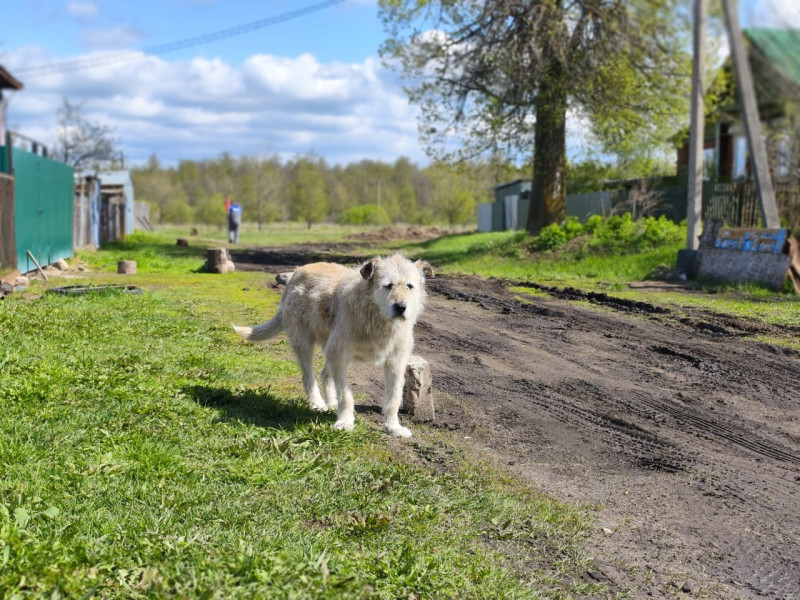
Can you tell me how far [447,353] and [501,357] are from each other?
66 centimetres

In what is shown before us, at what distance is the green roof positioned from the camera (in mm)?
4577

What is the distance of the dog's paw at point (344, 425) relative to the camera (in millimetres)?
6512

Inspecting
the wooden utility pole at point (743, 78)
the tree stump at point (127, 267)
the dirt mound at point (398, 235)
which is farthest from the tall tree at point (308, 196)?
the wooden utility pole at point (743, 78)

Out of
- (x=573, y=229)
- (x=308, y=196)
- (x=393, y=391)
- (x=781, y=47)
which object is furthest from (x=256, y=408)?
(x=308, y=196)

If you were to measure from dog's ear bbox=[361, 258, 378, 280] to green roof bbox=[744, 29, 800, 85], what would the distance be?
3.14m

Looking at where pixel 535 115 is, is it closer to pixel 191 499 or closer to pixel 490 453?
pixel 490 453

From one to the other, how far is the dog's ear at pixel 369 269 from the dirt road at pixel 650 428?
1500mm

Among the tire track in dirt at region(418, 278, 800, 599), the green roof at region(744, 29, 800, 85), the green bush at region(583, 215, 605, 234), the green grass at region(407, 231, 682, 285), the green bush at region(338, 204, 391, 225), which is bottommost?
the tire track in dirt at region(418, 278, 800, 599)

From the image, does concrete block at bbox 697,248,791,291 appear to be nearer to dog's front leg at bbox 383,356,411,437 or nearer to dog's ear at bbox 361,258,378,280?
dog's front leg at bbox 383,356,411,437

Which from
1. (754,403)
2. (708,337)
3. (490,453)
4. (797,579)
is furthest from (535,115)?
(797,579)

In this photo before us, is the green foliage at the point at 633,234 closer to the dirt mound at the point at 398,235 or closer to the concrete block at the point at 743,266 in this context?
the concrete block at the point at 743,266

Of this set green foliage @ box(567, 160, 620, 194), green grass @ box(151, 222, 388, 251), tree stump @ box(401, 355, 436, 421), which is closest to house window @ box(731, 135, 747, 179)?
green foliage @ box(567, 160, 620, 194)

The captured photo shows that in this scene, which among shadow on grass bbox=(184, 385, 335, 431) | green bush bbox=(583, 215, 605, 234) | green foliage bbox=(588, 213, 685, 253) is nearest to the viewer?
shadow on grass bbox=(184, 385, 335, 431)

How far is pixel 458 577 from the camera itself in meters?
4.22
